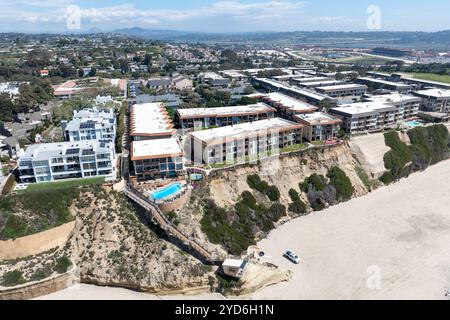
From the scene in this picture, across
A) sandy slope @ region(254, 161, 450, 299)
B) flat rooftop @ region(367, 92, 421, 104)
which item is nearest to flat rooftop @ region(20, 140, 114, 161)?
sandy slope @ region(254, 161, 450, 299)

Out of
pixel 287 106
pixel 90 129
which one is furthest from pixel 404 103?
pixel 90 129

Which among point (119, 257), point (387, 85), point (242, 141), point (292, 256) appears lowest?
point (292, 256)

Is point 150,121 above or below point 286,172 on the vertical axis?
above

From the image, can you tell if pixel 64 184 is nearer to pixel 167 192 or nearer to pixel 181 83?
pixel 167 192

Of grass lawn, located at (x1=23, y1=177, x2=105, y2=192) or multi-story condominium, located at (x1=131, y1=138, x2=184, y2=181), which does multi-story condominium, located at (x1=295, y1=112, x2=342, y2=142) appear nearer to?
multi-story condominium, located at (x1=131, y1=138, x2=184, y2=181)

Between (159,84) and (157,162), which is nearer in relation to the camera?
(157,162)

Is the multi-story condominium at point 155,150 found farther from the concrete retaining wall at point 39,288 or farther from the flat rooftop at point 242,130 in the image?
the concrete retaining wall at point 39,288

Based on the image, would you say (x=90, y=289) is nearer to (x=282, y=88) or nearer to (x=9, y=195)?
(x=9, y=195)
